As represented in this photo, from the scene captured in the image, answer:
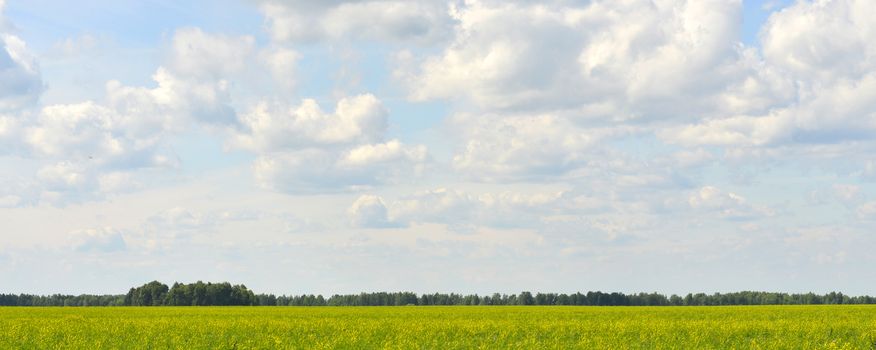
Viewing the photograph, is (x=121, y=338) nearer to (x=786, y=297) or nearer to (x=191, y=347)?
(x=191, y=347)

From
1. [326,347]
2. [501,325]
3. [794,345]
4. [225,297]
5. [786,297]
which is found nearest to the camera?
[326,347]

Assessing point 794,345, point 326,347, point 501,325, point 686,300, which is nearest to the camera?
point 326,347

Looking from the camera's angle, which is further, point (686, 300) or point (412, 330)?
point (686, 300)

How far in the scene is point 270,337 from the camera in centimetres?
4169

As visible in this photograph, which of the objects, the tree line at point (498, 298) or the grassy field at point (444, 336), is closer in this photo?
the grassy field at point (444, 336)

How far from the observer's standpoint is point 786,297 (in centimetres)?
19312

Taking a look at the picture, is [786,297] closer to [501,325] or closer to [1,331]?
[501,325]

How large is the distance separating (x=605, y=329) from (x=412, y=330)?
1038cm

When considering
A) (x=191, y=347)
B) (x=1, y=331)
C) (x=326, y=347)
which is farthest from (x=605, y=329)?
(x=1, y=331)

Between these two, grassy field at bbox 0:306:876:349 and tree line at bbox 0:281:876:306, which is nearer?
grassy field at bbox 0:306:876:349

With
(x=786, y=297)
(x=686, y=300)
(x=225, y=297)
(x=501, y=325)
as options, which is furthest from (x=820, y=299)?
(x=501, y=325)

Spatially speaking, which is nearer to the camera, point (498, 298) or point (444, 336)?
point (444, 336)

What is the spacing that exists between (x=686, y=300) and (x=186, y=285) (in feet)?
340

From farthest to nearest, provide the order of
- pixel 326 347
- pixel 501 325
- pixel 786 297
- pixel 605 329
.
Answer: pixel 786 297 → pixel 501 325 → pixel 605 329 → pixel 326 347
